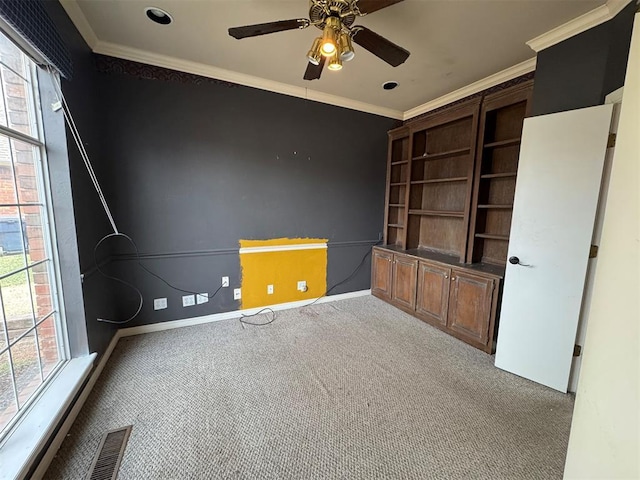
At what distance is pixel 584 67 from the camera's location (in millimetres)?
1819

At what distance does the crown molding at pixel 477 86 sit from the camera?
2372mm

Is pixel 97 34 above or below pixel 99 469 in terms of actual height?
above

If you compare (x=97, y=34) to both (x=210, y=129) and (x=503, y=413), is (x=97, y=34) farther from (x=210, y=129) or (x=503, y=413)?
(x=503, y=413)

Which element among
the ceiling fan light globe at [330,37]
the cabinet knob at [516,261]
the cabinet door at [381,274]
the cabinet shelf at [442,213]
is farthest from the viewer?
the cabinet door at [381,274]

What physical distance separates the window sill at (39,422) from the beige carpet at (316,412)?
0.18 m

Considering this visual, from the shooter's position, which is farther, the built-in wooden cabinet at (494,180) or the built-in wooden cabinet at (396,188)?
the built-in wooden cabinet at (396,188)

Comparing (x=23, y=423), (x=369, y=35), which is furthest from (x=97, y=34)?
(x=23, y=423)

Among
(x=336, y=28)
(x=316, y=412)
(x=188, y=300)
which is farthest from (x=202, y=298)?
(x=336, y=28)

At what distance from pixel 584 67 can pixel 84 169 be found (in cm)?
364

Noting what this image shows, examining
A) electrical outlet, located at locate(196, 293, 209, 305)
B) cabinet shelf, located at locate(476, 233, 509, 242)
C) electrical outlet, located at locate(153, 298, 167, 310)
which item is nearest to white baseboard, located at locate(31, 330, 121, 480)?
electrical outlet, located at locate(153, 298, 167, 310)

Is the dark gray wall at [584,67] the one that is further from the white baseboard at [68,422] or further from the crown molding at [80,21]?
the white baseboard at [68,422]

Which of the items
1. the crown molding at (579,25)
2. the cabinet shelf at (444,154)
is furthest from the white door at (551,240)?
the cabinet shelf at (444,154)

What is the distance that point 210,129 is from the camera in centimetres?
268

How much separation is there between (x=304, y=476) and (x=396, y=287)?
2.37 m
